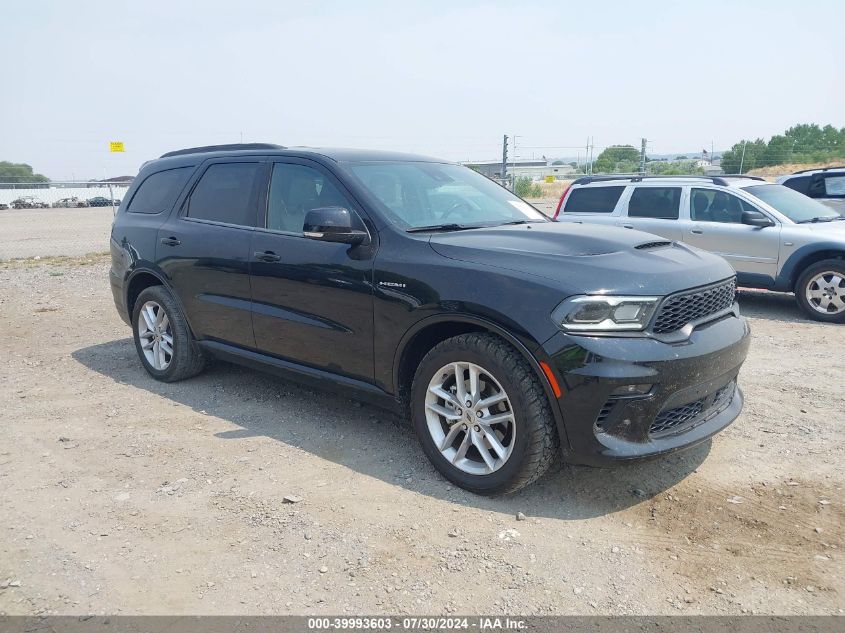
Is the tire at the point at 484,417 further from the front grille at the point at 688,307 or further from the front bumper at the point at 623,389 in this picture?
the front grille at the point at 688,307

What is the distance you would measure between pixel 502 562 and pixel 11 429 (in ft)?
11.8

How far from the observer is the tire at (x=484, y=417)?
331cm

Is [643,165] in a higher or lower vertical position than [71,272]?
higher

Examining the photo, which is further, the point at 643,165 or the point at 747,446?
the point at 643,165

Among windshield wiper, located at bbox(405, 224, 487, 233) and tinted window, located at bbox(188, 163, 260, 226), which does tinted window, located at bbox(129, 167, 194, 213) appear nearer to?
tinted window, located at bbox(188, 163, 260, 226)

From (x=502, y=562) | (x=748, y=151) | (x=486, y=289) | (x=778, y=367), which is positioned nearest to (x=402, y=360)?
(x=486, y=289)

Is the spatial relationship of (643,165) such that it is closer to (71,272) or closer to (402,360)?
(71,272)

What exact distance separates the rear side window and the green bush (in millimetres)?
19282

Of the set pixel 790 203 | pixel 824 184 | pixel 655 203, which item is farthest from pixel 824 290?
pixel 824 184

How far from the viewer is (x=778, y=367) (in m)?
5.84

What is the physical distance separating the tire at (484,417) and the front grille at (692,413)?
52 cm

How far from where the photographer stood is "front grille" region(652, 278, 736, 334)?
3.32 meters

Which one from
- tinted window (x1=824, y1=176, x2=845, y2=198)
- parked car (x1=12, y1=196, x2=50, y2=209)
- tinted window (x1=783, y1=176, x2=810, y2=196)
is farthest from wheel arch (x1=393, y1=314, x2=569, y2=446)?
parked car (x1=12, y1=196, x2=50, y2=209)

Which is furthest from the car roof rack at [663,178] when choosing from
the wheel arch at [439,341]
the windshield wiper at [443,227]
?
the wheel arch at [439,341]
